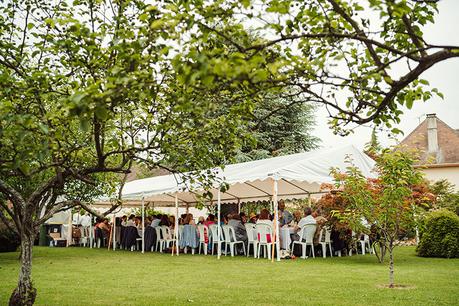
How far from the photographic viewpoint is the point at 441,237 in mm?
13383

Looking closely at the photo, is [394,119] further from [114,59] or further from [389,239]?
[389,239]

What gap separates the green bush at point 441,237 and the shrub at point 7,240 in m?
12.7

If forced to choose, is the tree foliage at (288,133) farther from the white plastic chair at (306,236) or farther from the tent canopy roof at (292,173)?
the white plastic chair at (306,236)

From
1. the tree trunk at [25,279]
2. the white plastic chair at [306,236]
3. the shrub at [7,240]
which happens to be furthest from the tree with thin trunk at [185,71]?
the shrub at [7,240]

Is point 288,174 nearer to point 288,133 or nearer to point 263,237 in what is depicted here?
point 263,237

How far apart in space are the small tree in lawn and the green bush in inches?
180

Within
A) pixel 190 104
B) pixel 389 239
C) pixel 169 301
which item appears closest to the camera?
pixel 190 104

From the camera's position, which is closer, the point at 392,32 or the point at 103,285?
the point at 392,32

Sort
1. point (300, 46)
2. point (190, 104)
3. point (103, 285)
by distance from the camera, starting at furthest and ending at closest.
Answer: point (103, 285) → point (300, 46) → point (190, 104)

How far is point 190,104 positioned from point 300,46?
134cm

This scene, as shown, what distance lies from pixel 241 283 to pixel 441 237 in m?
7.91

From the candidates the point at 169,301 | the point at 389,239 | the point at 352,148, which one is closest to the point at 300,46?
the point at 169,301

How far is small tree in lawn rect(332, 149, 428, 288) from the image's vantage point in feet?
24.7

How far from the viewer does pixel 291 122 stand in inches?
1119
